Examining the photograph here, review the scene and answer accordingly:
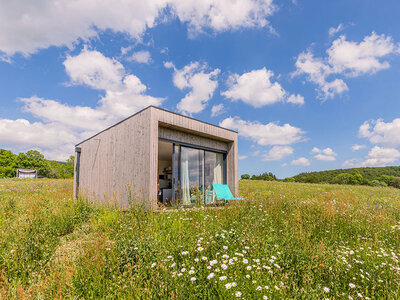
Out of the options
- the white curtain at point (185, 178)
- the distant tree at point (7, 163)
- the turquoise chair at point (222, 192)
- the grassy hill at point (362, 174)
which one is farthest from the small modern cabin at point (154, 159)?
the grassy hill at point (362, 174)

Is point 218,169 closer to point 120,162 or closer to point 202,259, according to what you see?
point 120,162

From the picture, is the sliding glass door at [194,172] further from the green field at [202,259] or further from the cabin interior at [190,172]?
the green field at [202,259]

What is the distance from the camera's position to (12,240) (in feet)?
12.1

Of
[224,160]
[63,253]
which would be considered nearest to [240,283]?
[63,253]

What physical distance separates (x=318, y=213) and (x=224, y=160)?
212 inches

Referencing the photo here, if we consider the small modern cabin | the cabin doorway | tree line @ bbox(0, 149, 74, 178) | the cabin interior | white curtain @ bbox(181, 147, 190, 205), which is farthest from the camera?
tree line @ bbox(0, 149, 74, 178)

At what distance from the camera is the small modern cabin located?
6.55 m

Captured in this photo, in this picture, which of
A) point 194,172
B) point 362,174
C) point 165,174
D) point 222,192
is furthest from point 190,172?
point 362,174

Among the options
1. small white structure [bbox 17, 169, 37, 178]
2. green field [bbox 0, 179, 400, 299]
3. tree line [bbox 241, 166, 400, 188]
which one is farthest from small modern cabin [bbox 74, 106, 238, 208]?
tree line [bbox 241, 166, 400, 188]

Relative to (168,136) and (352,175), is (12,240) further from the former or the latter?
(352,175)

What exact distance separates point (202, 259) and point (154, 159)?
4.39 m

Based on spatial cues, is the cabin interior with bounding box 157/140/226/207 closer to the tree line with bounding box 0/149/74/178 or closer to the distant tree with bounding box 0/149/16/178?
the tree line with bounding box 0/149/74/178

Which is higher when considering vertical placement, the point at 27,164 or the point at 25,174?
the point at 27,164

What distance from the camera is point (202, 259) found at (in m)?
2.45
